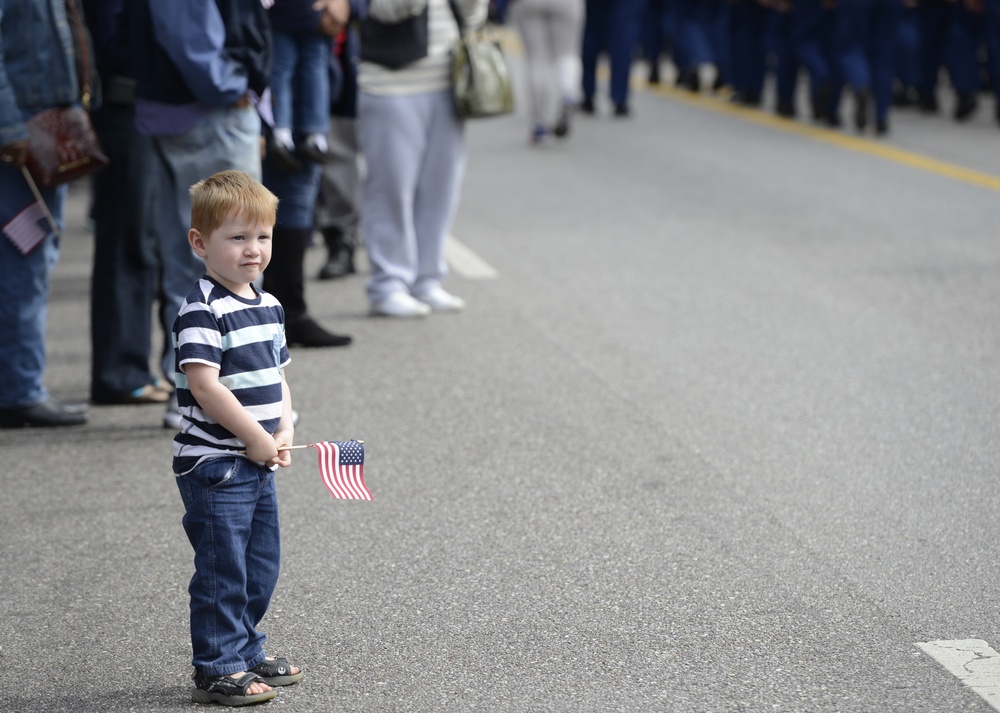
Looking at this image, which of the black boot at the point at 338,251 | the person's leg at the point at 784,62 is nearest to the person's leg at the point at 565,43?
the person's leg at the point at 784,62

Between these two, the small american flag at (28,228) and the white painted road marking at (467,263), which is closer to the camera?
the small american flag at (28,228)

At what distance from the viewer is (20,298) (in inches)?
214

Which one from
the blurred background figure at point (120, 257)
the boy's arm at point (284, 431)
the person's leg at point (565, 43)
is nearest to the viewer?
the boy's arm at point (284, 431)

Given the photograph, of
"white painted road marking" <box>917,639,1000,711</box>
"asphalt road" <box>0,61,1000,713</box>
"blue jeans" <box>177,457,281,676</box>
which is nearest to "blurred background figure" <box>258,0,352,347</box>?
"asphalt road" <box>0,61,1000,713</box>

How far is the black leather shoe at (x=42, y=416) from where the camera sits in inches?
218

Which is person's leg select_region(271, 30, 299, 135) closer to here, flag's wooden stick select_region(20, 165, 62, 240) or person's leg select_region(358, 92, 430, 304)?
person's leg select_region(358, 92, 430, 304)

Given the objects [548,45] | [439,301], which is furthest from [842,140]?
[439,301]

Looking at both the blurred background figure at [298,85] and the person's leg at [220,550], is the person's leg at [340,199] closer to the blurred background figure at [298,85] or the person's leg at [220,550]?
the blurred background figure at [298,85]

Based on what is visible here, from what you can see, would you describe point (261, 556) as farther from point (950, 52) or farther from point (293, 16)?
point (950, 52)

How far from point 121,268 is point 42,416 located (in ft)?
2.20

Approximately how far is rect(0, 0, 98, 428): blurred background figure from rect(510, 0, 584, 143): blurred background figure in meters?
7.64

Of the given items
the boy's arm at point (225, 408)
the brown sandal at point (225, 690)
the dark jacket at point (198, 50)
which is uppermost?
the dark jacket at point (198, 50)

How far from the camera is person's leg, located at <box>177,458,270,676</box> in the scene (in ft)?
10.7

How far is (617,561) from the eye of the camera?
4.20 meters
